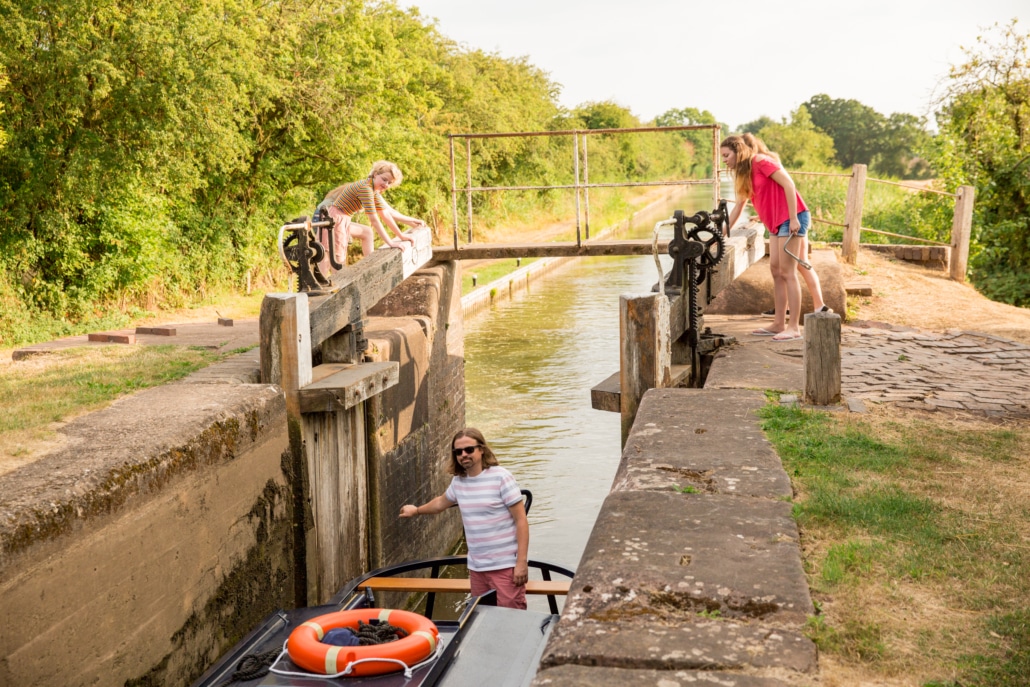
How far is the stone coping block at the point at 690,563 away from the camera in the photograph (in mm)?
3594

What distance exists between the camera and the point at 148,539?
18.5ft

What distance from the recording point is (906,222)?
1958 cm

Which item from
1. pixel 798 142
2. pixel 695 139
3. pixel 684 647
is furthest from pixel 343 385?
pixel 695 139

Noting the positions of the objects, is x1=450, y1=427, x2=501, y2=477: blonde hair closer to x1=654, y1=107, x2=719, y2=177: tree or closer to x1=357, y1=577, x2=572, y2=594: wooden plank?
x1=357, y1=577, x2=572, y2=594: wooden plank

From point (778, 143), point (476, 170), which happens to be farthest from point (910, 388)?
point (778, 143)

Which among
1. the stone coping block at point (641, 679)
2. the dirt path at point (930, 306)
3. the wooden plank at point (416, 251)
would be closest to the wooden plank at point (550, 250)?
the wooden plank at point (416, 251)

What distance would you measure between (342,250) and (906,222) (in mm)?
12889

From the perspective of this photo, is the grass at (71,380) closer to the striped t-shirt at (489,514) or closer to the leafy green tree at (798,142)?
the striped t-shirt at (489,514)

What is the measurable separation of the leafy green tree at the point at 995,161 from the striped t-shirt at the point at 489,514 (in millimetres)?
12268

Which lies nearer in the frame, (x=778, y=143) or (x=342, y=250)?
(x=342, y=250)

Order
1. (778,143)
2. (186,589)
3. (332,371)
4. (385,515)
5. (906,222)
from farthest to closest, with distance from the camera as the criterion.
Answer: (778,143) < (906,222) < (385,515) < (332,371) < (186,589)

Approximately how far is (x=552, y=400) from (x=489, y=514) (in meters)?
10.8

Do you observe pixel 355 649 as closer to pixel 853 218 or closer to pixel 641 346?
pixel 641 346

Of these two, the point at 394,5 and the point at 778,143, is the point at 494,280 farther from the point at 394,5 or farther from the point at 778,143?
the point at 778,143
